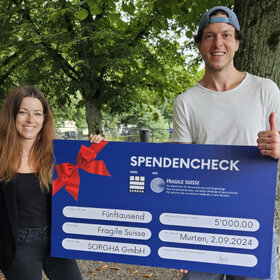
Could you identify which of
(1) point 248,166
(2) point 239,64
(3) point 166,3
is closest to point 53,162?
(1) point 248,166


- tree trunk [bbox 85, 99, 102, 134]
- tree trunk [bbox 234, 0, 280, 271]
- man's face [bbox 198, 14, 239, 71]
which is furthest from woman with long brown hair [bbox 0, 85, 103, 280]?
tree trunk [bbox 85, 99, 102, 134]

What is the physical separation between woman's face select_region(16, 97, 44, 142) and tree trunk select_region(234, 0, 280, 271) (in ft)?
6.38

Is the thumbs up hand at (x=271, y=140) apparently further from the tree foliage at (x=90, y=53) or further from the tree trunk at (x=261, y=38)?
the tree foliage at (x=90, y=53)

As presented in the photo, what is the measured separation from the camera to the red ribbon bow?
7.85 ft

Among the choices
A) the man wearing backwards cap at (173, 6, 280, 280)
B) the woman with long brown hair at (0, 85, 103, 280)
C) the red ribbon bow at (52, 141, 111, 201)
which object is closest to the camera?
the man wearing backwards cap at (173, 6, 280, 280)

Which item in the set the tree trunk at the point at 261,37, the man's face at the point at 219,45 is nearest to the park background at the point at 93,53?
the tree trunk at the point at 261,37

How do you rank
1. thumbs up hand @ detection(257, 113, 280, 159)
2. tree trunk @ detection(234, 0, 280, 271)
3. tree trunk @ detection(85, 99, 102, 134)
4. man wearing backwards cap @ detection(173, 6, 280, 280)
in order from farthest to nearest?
1. tree trunk @ detection(85, 99, 102, 134)
2. tree trunk @ detection(234, 0, 280, 271)
3. man wearing backwards cap @ detection(173, 6, 280, 280)
4. thumbs up hand @ detection(257, 113, 280, 159)

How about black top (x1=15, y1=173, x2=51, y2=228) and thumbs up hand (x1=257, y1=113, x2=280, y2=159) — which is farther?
black top (x1=15, y1=173, x2=51, y2=228)

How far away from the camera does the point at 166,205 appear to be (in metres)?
2.28

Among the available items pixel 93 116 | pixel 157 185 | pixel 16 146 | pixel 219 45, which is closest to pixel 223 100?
pixel 219 45

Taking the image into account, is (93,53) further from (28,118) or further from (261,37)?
(28,118)

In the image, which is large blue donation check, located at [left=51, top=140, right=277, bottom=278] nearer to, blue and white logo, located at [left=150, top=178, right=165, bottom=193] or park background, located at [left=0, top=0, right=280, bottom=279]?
blue and white logo, located at [left=150, top=178, right=165, bottom=193]

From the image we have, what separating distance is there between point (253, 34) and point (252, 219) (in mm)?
1731

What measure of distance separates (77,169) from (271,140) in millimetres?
1408
